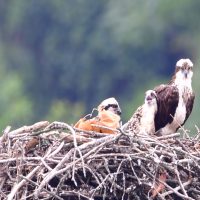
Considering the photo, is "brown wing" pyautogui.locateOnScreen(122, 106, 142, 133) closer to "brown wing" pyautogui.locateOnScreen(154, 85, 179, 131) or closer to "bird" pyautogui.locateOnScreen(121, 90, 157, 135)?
"bird" pyautogui.locateOnScreen(121, 90, 157, 135)

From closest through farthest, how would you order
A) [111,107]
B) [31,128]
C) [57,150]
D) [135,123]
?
[57,150] < [31,128] < [135,123] < [111,107]

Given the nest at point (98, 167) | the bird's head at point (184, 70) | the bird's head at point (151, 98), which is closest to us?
the nest at point (98, 167)

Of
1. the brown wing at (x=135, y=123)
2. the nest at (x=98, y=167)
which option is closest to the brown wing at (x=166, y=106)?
the brown wing at (x=135, y=123)

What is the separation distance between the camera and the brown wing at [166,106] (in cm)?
1048

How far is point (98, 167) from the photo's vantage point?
916cm

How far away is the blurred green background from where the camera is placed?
32.2m

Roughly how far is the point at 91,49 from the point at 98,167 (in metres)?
25.1

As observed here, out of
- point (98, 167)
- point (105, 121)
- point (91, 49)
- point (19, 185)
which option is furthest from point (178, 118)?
point (91, 49)

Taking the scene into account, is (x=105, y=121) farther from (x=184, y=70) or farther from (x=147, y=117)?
(x=184, y=70)

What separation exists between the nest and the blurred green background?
2047 centimetres

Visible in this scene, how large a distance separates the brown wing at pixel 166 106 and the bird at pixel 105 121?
11.4 inches

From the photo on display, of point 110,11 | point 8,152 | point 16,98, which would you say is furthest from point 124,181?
point 110,11

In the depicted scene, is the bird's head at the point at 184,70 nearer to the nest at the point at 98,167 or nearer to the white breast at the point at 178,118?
the white breast at the point at 178,118

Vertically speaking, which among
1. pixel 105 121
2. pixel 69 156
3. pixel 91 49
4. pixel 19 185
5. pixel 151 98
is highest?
pixel 91 49
